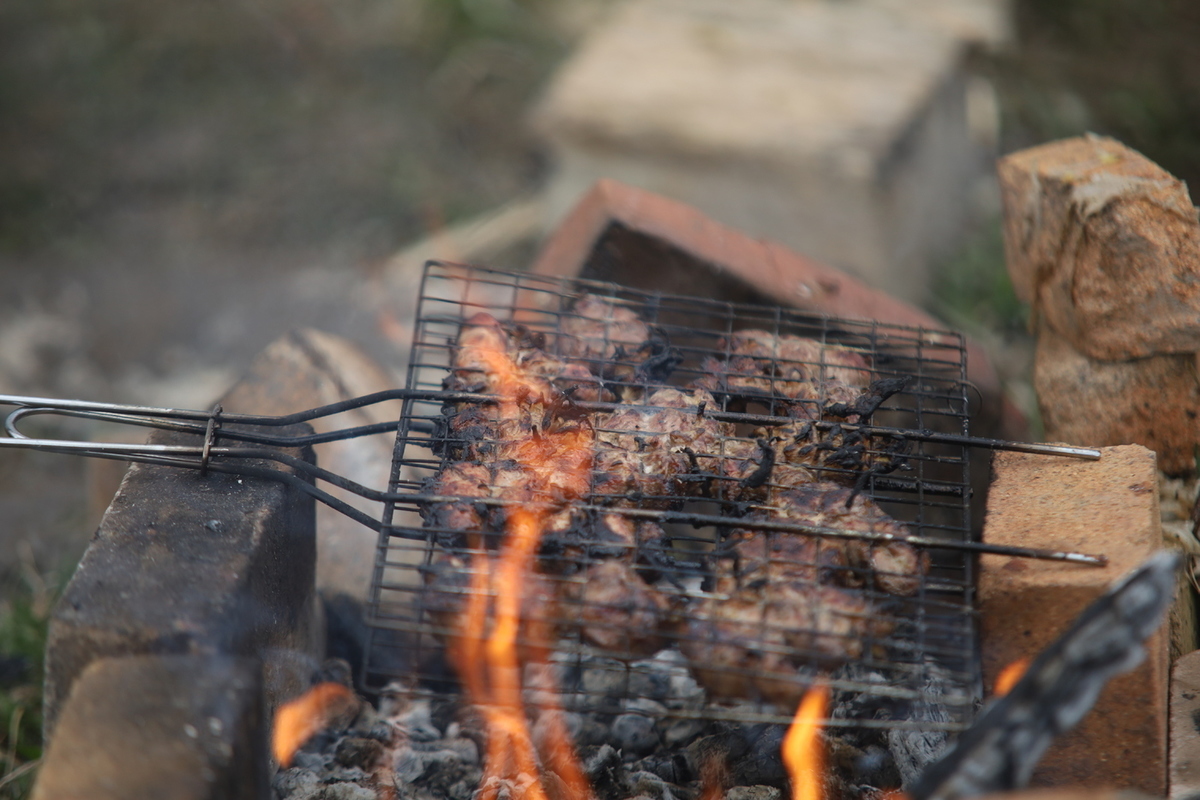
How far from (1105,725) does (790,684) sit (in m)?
0.92

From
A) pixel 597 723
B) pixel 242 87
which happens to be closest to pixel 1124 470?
pixel 597 723

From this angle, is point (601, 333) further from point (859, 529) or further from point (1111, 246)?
point (1111, 246)

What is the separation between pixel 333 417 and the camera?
13.1 ft

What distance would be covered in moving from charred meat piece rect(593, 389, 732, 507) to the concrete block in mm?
1003

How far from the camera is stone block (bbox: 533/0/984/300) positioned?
5.21 metres

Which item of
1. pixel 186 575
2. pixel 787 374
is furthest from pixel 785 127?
pixel 186 575

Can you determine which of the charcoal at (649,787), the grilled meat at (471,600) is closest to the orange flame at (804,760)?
the charcoal at (649,787)

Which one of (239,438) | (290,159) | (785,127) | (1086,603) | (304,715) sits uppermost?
(290,159)

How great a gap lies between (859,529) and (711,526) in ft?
1.36

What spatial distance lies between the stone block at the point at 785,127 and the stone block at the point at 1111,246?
5.84 ft

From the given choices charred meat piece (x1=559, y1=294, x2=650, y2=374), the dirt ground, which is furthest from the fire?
the dirt ground

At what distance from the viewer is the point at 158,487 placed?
2773 mm

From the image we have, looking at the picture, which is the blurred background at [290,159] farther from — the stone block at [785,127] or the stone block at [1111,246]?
the stone block at [1111,246]

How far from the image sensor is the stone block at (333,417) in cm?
358
